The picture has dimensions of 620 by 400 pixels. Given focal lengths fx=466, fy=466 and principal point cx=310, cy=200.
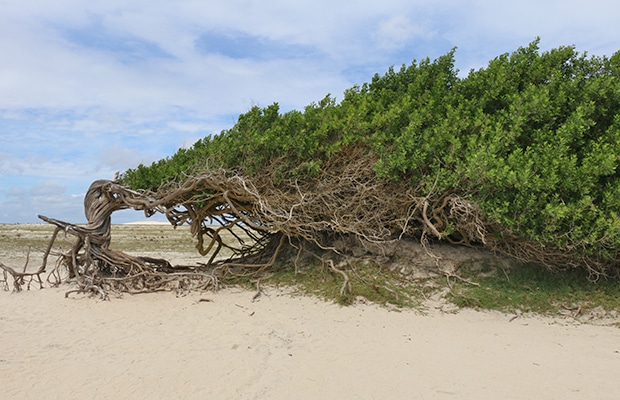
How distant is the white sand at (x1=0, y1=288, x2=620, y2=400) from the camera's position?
5820 mm

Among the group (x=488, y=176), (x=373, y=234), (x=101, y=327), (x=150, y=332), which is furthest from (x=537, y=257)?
(x=101, y=327)

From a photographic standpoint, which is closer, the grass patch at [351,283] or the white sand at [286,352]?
the white sand at [286,352]

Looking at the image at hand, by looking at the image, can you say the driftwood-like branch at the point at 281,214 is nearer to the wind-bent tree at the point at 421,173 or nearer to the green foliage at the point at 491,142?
the wind-bent tree at the point at 421,173

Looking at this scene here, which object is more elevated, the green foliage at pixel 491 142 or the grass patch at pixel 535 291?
the green foliage at pixel 491 142

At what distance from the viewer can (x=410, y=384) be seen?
6.01 m

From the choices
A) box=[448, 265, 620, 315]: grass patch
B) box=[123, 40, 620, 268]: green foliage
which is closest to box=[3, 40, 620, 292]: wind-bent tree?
box=[123, 40, 620, 268]: green foliage

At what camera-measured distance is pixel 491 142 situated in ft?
30.0

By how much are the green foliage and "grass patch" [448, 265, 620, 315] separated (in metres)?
0.83

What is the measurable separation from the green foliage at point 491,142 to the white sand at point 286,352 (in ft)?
7.08

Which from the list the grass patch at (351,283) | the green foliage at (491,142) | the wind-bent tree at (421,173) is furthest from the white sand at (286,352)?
the green foliage at (491,142)

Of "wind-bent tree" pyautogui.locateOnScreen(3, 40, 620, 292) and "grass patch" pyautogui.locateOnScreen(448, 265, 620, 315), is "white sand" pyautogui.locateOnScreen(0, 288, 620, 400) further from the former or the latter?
"wind-bent tree" pyautogui.locateOnScreen(3, 40, 620, 292)

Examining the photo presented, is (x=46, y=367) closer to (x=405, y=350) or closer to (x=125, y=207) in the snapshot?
(x=405, y=350)

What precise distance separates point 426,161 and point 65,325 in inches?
296

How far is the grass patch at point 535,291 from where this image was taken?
9.48 meters
